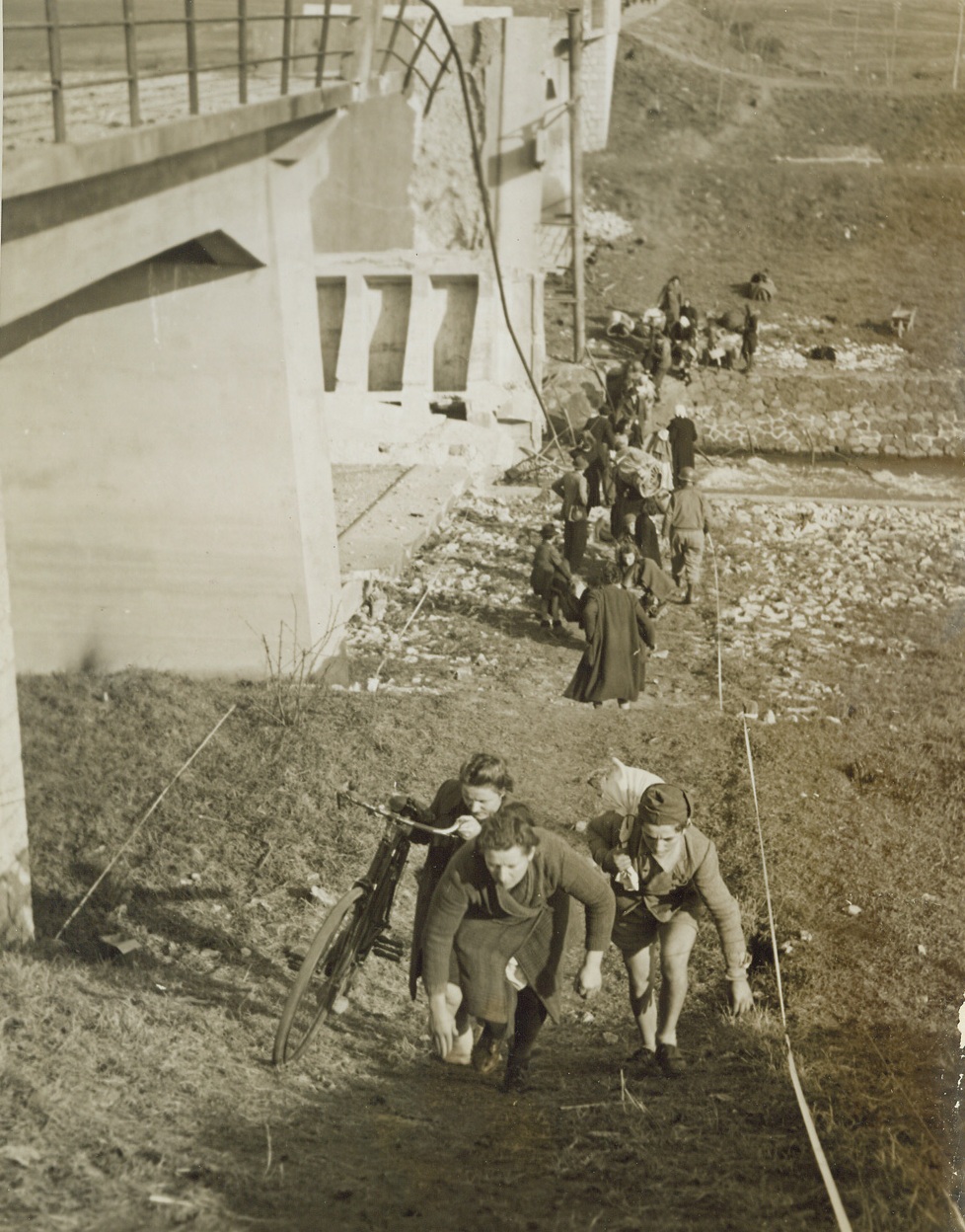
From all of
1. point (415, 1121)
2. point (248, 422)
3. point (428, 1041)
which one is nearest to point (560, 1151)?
point (415, 1121)

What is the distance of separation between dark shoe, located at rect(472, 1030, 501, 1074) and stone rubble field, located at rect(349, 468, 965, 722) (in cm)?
521

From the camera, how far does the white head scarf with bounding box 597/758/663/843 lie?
4492 mm

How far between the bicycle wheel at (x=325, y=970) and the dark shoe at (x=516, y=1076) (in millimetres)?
689

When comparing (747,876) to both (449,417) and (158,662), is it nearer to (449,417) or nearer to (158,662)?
(158,662)

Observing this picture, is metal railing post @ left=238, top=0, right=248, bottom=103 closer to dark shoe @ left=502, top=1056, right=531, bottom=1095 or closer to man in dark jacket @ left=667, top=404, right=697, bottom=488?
dark shoe @ left=502, top=1056, right=531, bottom=1095

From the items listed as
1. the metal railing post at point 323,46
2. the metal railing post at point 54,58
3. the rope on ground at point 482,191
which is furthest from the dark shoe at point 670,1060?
the rope on ground at point 482,191

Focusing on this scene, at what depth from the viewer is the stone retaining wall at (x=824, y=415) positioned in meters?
21.8

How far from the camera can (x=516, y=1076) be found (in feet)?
15.2

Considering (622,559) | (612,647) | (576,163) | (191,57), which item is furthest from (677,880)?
(576,163)

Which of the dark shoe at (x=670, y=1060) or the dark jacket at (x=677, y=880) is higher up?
the dark jacket at (x=677, y=880)

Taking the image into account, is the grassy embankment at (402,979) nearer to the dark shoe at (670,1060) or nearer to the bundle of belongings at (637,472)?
the dark shoe at (670,1060)

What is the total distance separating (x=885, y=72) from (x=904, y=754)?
29175 millimetres

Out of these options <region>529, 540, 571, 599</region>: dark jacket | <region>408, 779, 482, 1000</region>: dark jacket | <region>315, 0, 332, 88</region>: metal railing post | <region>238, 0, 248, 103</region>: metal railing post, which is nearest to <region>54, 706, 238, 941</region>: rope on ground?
<region>408, 779, 482, 1000</region>: dark jacket

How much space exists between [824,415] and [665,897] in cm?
1882
